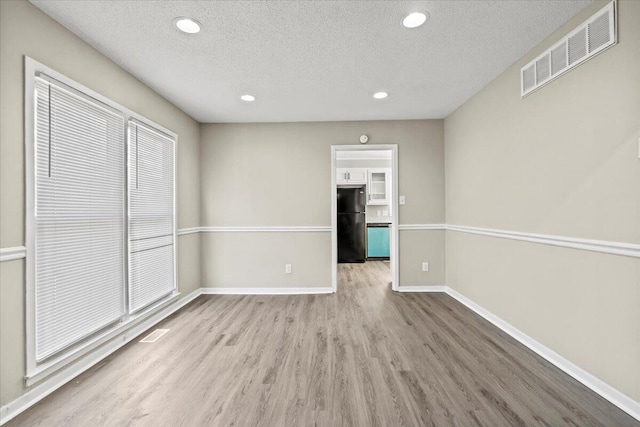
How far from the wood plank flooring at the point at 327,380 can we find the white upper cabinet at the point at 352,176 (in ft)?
13.0

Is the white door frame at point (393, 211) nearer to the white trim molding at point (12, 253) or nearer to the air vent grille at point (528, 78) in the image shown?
the air vent grille at point (528, 78)

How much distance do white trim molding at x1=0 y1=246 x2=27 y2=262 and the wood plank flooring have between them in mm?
883

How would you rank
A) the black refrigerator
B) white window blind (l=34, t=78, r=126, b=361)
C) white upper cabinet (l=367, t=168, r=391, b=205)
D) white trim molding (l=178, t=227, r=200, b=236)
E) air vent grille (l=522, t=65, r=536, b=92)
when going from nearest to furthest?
1. white window blind (l=34, t=78, r=126, b=361)
2. air vent grille (l=522, t=65, r=536, b=92)
3. white trim molding (l=178, t=227, r=200, b=236)
4. the black refrigerator
5. white upper cabinet (l=367, t=168, r=391, b=205)

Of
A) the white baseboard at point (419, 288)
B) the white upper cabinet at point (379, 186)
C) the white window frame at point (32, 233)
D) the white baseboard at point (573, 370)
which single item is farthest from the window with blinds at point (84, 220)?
the white upper cabinet at point (379, 186)

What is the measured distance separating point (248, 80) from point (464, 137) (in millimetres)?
2555

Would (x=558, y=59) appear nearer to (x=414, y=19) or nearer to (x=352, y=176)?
(x=414, y=19)

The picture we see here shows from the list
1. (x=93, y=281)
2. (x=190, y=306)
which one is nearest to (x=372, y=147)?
(x=190, y=306)

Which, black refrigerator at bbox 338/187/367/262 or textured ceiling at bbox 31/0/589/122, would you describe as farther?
black refrigerator at bbox 338/187/367/262

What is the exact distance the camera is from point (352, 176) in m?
6.72

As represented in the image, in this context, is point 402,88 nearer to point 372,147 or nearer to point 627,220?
point 372,147

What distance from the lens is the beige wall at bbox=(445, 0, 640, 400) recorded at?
5.32ft

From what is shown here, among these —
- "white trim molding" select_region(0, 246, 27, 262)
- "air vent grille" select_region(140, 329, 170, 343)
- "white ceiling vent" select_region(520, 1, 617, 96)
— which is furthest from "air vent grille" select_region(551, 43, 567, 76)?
"air vent grille" select_region(140, 329, 170, 343)

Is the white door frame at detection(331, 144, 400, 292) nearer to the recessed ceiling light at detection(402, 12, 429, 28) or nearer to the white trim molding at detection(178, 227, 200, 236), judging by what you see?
the white trim molding at detection(178, 227, 200, 236)

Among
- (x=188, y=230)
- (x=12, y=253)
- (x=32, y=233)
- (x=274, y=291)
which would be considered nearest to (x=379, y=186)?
(x=274, y=291)
